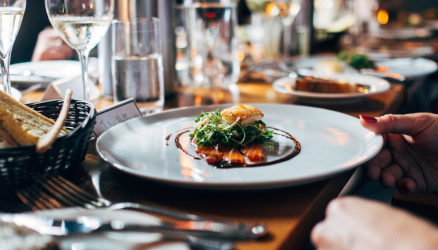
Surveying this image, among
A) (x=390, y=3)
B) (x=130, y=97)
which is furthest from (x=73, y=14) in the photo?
(x=390, y=3)

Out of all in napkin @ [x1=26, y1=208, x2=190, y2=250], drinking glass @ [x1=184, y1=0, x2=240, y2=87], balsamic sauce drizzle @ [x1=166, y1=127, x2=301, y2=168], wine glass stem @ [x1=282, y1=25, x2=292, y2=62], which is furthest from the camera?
wine glass stem @ [x1=282, y1=25, x2=292, y2=62]

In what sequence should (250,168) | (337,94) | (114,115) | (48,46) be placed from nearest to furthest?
(250,168), (114,115), (337,94), (48,46)

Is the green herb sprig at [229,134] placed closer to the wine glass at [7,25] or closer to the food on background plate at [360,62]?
the wine glass at [7,25]

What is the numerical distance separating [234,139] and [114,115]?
32cm

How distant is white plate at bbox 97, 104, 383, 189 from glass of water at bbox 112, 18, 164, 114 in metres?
0.16

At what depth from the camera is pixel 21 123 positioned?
55 centimetres

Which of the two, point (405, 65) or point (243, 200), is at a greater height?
point (405, 65)

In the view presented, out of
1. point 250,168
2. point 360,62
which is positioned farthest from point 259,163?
point 360,62

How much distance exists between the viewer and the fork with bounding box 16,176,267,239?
413mm

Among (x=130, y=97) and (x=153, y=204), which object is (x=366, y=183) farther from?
(x=153, y=204)

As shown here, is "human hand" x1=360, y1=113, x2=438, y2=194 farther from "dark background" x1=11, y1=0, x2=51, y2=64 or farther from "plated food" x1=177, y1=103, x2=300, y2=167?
"dark background" x1=11, y1=0, x2=51, y2=64

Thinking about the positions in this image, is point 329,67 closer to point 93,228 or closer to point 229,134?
point 229,134

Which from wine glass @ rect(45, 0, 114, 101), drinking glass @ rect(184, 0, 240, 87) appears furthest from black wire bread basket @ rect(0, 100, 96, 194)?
drinking glass @ rect(184, 0, 240, 87)

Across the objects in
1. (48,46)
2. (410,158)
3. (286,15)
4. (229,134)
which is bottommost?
(410,158)
